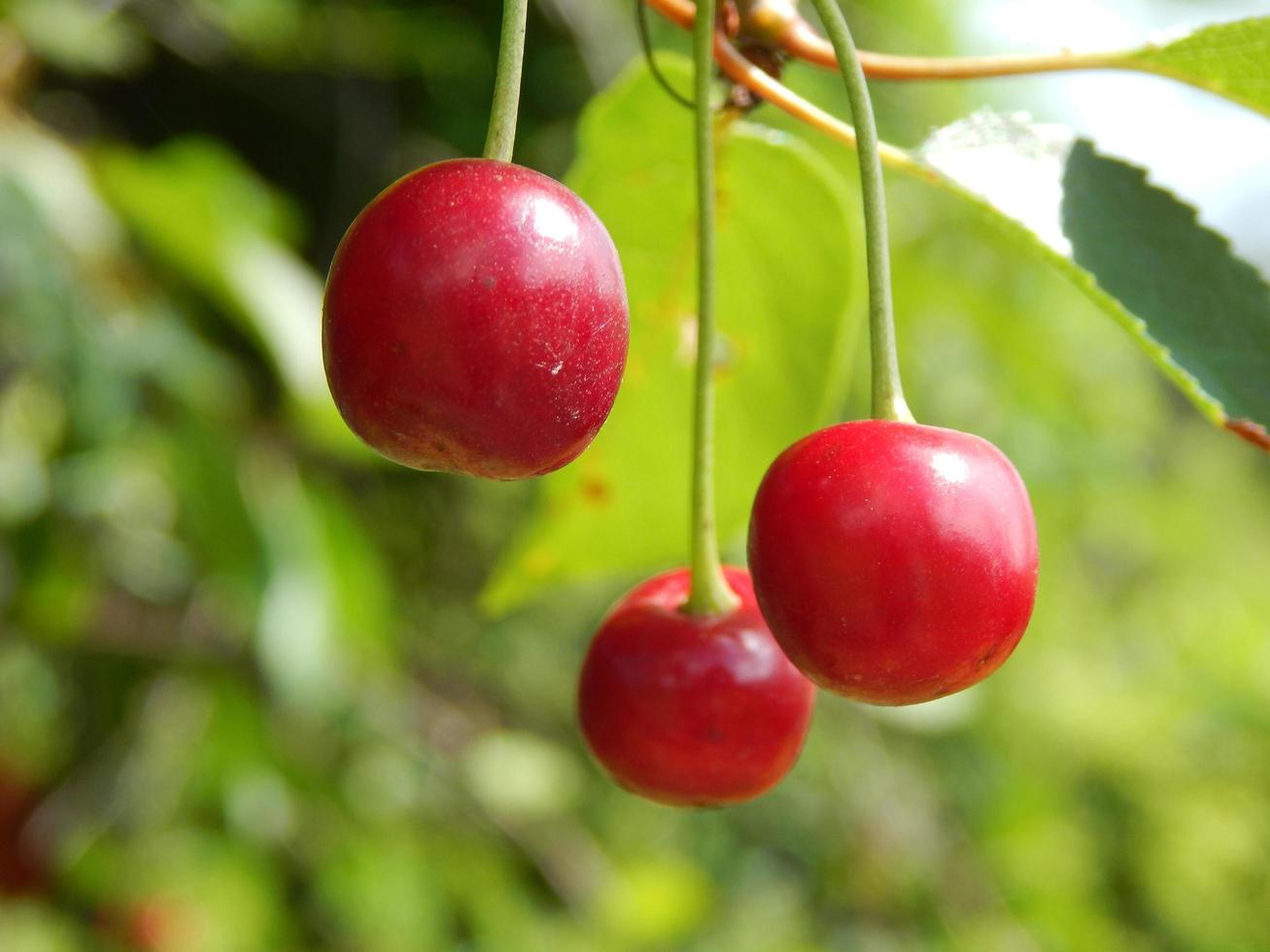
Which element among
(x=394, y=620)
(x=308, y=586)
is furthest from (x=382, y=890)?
(x=308, y=586)

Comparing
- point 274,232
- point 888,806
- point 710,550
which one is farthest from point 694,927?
point 710,550

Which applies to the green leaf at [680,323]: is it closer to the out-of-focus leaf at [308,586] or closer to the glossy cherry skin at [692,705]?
the glossy cherry skin at [692,705]

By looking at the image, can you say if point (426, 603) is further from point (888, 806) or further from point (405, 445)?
point (405, 445)

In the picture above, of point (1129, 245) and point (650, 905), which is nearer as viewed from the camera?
point (1129, 245)

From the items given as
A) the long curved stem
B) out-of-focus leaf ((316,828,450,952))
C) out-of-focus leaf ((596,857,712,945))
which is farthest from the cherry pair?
out-of-focus leaf ((596,857,712,945))

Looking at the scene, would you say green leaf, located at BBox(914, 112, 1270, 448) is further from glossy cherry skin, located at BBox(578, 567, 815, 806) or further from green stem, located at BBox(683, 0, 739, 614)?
glossy cherry skin, located at BBox(578, 567, 815, 806)

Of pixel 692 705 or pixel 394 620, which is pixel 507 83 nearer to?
pixel 692 705
